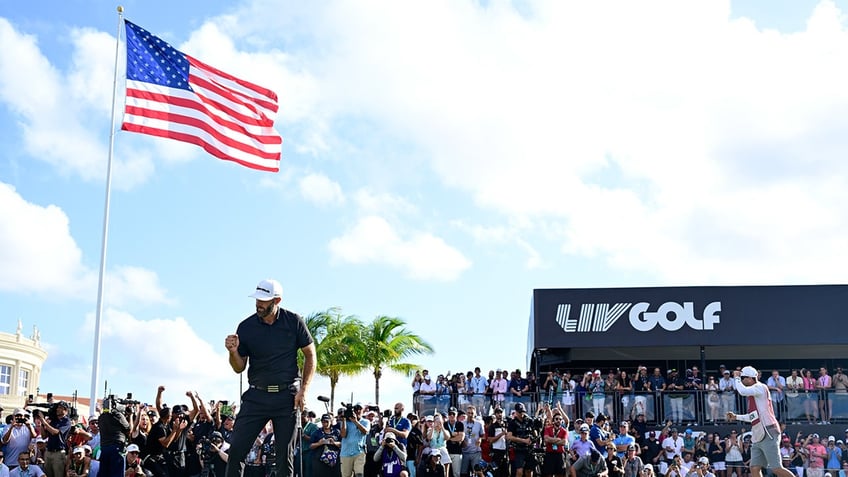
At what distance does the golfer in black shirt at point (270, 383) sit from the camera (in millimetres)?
9141

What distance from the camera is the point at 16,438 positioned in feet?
66.6

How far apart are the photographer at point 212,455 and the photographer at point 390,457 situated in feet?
11.7

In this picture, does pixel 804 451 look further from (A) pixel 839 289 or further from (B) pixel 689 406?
(A) pixel 839 289

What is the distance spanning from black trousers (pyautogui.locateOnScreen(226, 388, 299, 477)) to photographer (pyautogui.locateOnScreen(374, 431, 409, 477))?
40.5ft

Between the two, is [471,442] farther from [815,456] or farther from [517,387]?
[815,456]

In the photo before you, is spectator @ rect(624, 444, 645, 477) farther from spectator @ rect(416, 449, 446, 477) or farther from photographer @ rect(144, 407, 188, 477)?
photographer @ rect(144, 407, 188, 477)

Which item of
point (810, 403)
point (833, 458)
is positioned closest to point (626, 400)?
point (810, 403)

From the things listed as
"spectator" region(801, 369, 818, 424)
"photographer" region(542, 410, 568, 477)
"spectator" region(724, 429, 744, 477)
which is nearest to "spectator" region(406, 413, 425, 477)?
"photographer" region(542, 410, 568, 477)

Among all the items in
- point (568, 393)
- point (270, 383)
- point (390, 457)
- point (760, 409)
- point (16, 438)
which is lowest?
point (390, 457)

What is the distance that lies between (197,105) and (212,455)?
724cm

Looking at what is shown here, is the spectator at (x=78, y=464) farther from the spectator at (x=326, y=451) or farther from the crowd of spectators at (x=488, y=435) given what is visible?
the spectator at (x=326, y=451)

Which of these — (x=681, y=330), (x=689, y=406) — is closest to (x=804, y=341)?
(x=681, y=330)

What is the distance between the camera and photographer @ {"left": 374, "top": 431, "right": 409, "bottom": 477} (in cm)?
2125

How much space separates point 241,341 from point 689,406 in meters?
21.1
